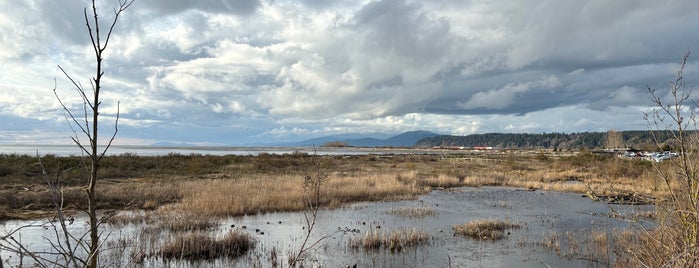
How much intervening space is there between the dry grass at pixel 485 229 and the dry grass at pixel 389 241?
7.94 feet

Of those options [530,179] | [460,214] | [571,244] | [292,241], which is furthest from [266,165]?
[571,244]

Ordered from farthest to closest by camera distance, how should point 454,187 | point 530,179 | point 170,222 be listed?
point 530,179, point 454,187, point 170,222

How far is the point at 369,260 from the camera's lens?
14008mm

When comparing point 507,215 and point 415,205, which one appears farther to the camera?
point 415,205

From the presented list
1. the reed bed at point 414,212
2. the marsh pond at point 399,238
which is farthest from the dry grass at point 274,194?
the reed bed at point 414,212

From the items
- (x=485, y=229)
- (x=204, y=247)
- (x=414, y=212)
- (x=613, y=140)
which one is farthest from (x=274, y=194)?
(x=613, y=140)

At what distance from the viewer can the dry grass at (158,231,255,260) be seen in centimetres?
1421

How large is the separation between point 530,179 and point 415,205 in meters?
19.9

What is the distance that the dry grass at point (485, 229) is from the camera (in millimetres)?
17656

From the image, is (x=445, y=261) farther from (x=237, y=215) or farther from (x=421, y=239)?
(x=237, y=215)

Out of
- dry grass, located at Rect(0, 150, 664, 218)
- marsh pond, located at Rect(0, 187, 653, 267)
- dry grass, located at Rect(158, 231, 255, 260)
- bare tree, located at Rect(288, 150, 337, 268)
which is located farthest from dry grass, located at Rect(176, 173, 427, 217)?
dry grass, located at Rect(158, 231, 255, 260)

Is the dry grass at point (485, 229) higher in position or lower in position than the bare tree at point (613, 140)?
lower

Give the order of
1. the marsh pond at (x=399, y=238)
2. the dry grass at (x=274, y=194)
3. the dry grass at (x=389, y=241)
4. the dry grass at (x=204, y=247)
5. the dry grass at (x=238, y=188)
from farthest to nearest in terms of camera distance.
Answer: the dry grass at (x=238, y=188), the dry grass at (x=274, y=194), the dry grass at (x=389, y=241), the dry grass at (x=204, y=247), the marsh pond at (x=399, y=238)

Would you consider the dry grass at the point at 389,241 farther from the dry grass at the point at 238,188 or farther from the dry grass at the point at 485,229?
the dry grass at the point at 238,188
